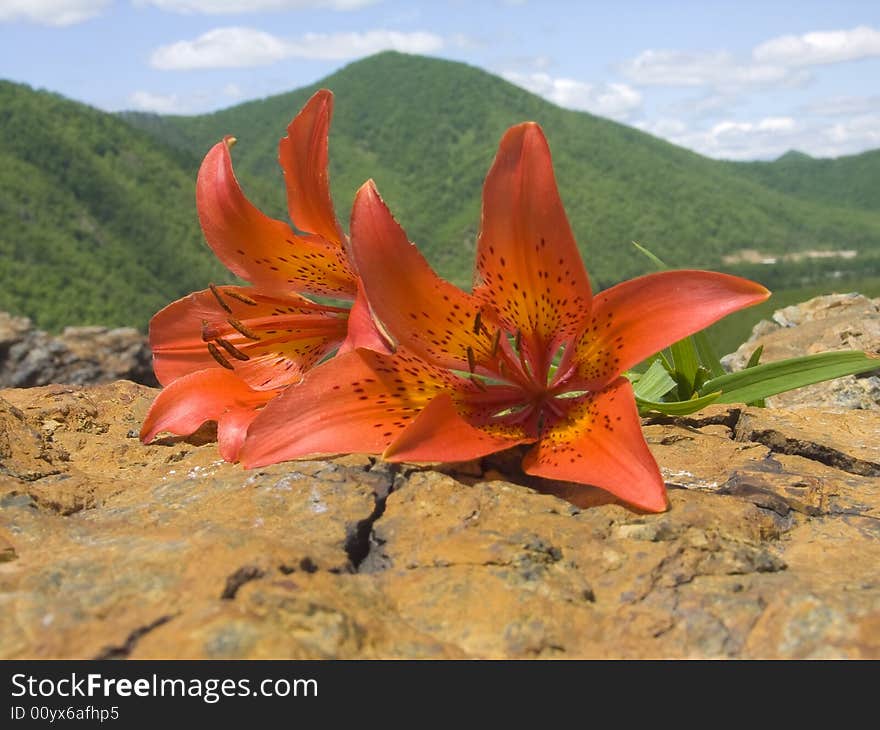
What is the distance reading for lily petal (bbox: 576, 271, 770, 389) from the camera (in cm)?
165

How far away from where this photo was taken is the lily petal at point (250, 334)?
2.35 m

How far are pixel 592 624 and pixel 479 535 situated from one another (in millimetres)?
295

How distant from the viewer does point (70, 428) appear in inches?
98.0

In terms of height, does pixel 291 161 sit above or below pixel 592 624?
above

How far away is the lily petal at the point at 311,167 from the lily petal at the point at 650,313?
0.69 m

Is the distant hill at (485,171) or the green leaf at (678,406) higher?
the distant hill at (485,171)

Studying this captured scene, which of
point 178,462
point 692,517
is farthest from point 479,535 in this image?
point 178,462

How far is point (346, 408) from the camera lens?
1.83 meters

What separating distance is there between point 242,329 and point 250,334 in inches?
4.0

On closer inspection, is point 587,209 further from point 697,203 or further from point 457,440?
point 457,440

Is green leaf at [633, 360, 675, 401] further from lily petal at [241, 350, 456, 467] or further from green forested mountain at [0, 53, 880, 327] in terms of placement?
green forested mountain at [0, 53, 880, 327]

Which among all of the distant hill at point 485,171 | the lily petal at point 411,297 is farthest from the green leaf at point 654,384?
the distant hill at point 485,171

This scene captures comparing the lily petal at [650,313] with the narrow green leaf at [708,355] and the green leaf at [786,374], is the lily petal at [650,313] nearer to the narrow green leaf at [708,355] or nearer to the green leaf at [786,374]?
the green leaf at [786,374]

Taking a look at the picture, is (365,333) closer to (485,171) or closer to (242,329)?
(242,329)
